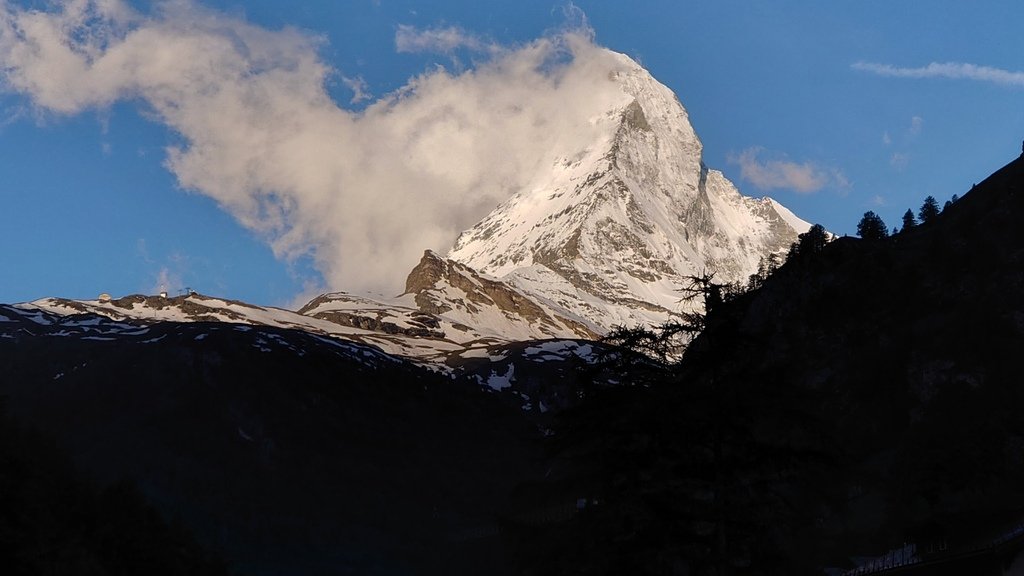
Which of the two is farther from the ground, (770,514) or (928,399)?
(928,399)

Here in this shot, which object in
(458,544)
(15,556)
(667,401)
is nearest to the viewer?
(667,401)

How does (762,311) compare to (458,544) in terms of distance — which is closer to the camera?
(762,311)

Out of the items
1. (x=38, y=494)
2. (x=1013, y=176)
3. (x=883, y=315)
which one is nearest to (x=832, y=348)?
(x=883, y=315)

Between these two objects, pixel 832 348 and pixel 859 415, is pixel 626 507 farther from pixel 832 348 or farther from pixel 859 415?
pixel 832 348

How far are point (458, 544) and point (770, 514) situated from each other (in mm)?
165166

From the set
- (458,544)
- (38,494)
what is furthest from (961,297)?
(38,494)

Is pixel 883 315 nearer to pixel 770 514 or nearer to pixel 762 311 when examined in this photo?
pixel 762 311

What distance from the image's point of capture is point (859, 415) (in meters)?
125

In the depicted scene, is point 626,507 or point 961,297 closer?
point 626,507

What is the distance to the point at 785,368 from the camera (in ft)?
104

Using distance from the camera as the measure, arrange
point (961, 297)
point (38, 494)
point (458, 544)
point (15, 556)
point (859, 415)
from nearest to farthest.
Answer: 1. point (15, 556)
2. point (38, 494)
3. point (859, 415)
4. point (961, 297)
5. point (458, 544)

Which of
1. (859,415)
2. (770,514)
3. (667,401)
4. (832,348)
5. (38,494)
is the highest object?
(832,348)

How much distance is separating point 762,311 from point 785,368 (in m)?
117

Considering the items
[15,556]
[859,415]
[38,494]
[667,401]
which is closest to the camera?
[667,401]
